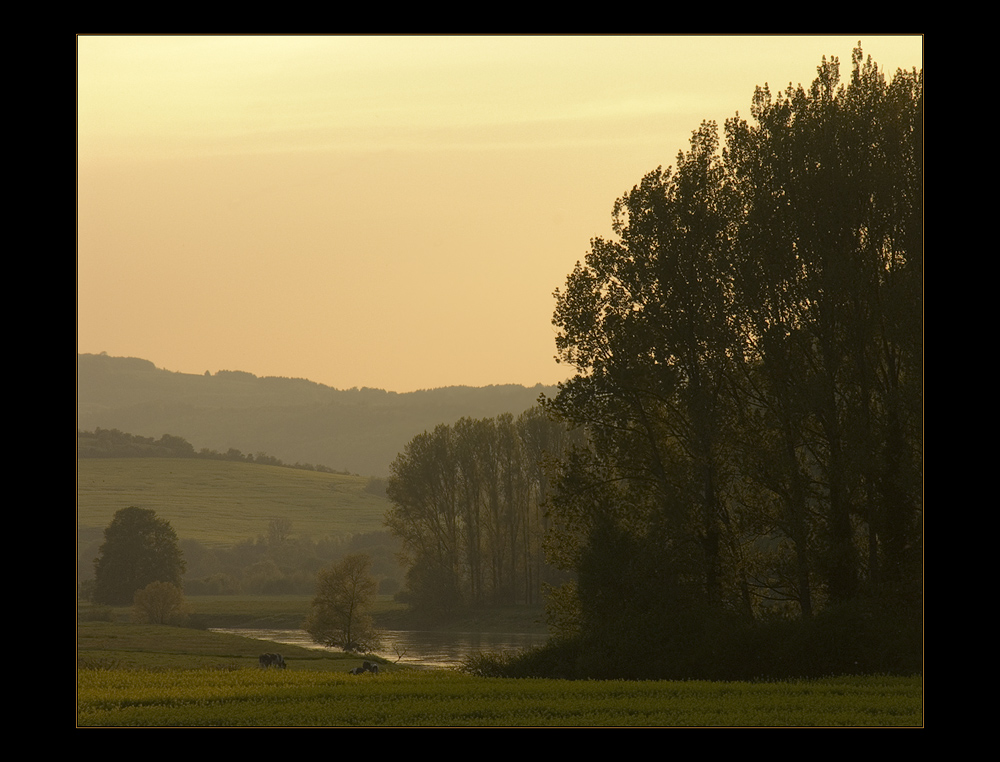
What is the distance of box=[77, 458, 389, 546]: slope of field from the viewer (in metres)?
149

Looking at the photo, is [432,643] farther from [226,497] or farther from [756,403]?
[226,497]

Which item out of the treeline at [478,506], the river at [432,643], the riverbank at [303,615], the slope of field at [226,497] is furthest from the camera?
the slope of field at [226,497]

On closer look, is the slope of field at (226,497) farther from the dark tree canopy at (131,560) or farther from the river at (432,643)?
the river at (432,643)

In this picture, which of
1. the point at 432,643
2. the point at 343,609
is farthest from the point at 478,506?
the point at 343,609

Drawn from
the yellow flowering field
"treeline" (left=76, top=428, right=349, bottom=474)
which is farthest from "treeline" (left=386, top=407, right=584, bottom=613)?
"treeline" (left=76, top=428, right=349, bottom=474)

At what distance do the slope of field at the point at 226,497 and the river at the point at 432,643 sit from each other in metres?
68.7

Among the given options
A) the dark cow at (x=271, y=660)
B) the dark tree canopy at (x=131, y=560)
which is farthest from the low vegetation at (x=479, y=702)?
the dark tree canopy at (x=131, y=560)

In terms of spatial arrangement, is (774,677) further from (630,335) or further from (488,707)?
(630,335)

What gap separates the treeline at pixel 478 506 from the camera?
82.5 m

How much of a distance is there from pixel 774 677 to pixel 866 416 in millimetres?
7950

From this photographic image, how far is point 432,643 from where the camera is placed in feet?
221

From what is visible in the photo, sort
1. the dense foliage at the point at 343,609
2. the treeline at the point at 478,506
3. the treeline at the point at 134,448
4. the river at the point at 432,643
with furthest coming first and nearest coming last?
the treeline at the point at 134,448, the treeline at the point at 478,506, the dense foliage at the point at 343,609, the river at the point at 432,643

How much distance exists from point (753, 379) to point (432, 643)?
43517mm
